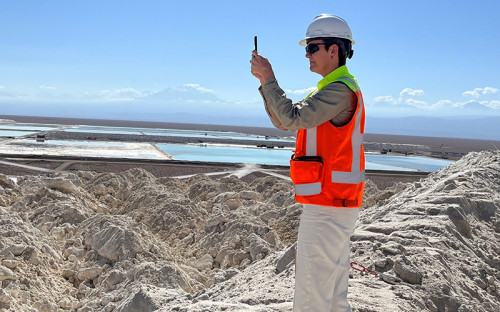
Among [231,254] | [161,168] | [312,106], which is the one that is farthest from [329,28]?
[161,168]

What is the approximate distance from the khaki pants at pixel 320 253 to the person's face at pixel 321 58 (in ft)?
2.45

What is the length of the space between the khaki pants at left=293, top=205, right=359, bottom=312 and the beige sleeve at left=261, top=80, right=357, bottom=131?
45 centimetres

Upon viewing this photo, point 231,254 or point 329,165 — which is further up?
point 329,165

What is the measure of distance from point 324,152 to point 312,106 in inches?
9.7

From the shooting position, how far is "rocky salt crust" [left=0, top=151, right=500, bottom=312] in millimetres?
4023

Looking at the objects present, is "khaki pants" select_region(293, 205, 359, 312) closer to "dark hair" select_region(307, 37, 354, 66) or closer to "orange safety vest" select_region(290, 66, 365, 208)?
"orange safety vest" select_region(290, 66, 365, 208)

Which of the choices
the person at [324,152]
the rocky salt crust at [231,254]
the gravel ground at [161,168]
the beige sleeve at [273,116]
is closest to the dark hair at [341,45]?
the person at [324,152]

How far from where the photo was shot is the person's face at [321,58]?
2602 millimetres

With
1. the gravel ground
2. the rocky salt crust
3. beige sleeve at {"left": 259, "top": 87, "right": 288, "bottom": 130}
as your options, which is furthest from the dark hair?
the gravel ground

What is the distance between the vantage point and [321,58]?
2.63m

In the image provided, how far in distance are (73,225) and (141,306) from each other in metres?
5.03

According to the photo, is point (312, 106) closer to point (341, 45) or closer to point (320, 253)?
point (341, 45)

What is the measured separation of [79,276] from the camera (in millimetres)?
6660

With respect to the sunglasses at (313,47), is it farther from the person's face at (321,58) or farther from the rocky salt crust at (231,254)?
the rocky salt crust at (231,254)
